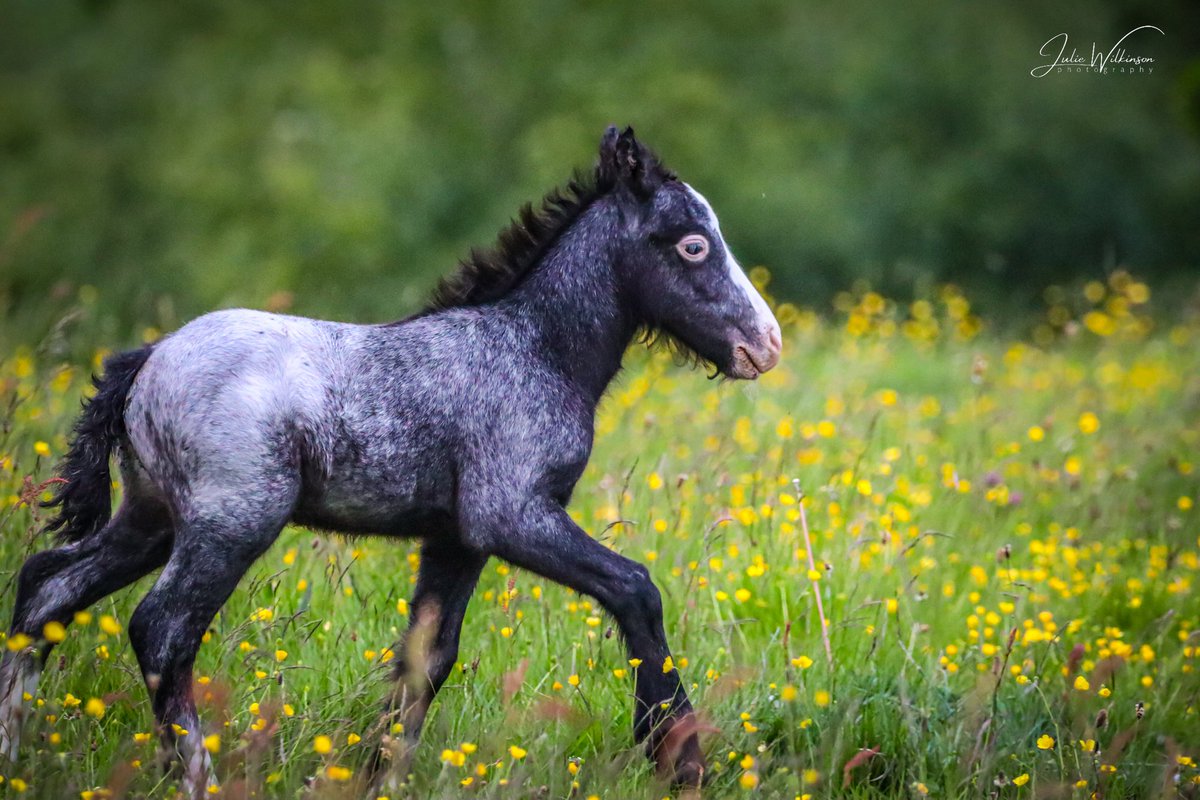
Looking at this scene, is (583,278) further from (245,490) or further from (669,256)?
(245,490)

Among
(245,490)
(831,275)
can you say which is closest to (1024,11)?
(831,275)

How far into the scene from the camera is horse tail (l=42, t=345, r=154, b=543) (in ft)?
11.5

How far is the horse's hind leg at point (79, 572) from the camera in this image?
11.5ft

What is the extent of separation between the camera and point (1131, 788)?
13.8ft

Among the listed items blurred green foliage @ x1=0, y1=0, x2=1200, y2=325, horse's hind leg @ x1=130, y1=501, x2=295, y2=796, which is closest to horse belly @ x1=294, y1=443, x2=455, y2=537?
horse's hind leg @ x1=130, y1=501, x2=295, y2=796

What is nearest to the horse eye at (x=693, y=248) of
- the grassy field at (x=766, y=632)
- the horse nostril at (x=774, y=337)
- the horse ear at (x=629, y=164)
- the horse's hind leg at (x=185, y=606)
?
the horse ear at (x=629, y=164)

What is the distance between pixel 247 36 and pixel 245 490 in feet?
51.4

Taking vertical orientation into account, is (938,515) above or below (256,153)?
below

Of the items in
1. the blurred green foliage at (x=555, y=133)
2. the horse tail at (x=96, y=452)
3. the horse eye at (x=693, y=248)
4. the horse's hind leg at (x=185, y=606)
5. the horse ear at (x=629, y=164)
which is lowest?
the horse's hind leg at (x=185, y=606)

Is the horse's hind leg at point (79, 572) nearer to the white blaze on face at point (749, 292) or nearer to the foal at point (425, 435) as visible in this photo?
the foal at point (425, 435)

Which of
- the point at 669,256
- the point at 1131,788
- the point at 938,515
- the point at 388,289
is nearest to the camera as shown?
the point at 669,256

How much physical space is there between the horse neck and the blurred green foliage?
31.6ft

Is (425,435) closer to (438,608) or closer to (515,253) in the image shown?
(438,608)

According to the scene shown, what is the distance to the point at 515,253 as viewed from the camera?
4027 millimetres
